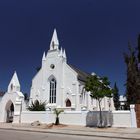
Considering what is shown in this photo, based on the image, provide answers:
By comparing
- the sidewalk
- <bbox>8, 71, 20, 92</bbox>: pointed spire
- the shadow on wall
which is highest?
<bbox>8, 71, 20, 92</bbox>: pointed spire

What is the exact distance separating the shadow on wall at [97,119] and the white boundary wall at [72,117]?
0.26 metres

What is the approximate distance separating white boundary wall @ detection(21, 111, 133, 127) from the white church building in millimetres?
4759

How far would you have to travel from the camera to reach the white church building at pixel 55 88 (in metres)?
31.8

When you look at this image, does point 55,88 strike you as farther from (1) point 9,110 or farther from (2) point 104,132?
(2) point 104,132

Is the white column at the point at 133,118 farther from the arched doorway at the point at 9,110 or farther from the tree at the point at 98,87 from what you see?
the arched doorway at the point at 9,110

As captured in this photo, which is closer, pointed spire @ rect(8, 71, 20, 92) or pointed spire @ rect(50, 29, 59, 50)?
pointed spire @ rect(8, 71, 20, 92)

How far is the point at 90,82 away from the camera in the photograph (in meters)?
21.7

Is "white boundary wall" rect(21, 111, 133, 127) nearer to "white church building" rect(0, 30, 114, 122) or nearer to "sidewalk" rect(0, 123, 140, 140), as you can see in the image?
"sidewalk" rect(0, 123, 140, 140)

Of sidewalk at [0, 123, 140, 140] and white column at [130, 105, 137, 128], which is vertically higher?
white column at [130, 105, 137, 128]

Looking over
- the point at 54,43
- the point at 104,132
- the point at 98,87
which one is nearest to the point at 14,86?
the point at 54,43

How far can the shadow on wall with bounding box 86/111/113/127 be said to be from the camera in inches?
838

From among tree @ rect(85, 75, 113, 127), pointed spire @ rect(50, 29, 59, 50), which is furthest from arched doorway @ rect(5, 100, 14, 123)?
tree @ rect(85, 75, 113, 127)

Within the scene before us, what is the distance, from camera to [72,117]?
2381cm

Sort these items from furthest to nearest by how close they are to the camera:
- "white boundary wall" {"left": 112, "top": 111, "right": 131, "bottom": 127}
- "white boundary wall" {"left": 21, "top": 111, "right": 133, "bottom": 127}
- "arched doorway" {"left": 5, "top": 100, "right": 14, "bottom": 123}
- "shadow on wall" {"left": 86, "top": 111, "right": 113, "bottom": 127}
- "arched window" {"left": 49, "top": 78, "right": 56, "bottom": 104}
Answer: "arched window" {"left": 49, "top": 78, "right": 56, "bottom": 104}
"arched doorway" {"left": 5, "top": 100, "right": 14, "bottom": 123}
"shadow on wall" {"left": 86, "top": 111, "right": 113, "bottom": 127}
"white boundary wall" {"left": 21, "top": 111, "right": 133, "bottom": 127}
"white boundary wall" {"left": 112, "top": 111, "right": 131, "bottom": 127}
